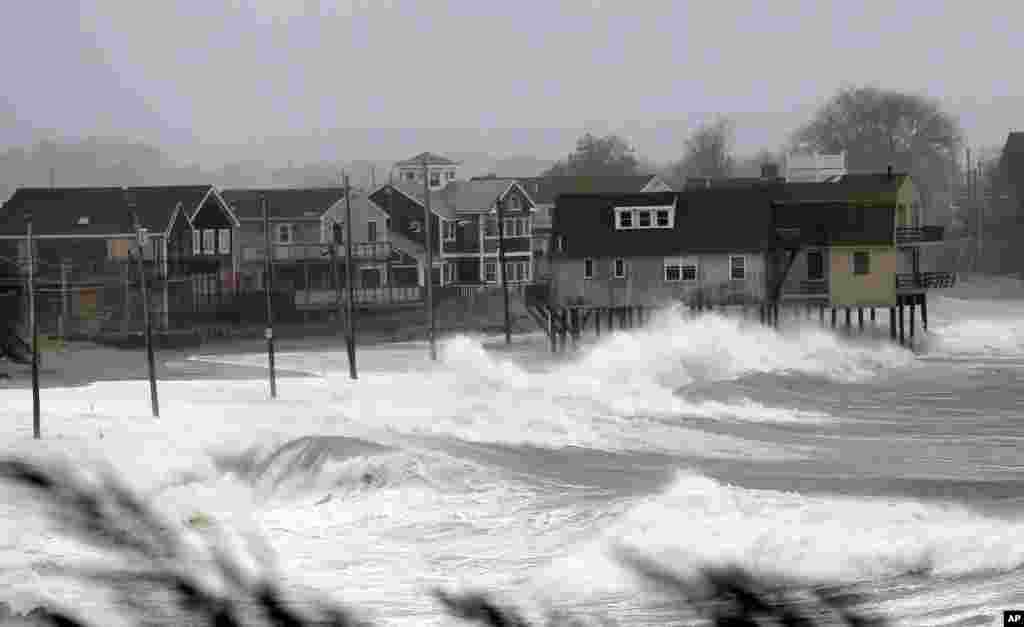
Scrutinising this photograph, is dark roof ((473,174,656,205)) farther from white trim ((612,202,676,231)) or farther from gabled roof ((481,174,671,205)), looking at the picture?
white trim ((612,202,676,231))

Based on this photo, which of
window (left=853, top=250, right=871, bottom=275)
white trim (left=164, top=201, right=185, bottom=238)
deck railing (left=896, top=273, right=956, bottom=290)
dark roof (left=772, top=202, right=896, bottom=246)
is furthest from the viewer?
white trim (left=164, top=201, right=185, bottom=238)

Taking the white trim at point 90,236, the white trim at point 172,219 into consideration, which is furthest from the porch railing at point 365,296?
the white trim at point 90,236

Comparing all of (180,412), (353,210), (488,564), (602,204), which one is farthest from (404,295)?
(488,564)

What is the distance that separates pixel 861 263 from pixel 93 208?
39.9m

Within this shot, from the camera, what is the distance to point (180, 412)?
49344 millimetres

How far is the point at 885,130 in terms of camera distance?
7633 inches

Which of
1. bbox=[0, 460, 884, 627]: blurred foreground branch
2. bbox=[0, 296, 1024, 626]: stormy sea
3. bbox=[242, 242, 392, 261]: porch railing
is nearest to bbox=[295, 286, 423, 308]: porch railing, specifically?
bbox=[242, 242, 392, 261]: porch railing

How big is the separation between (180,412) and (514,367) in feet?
80.8

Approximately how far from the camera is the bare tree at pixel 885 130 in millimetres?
193125

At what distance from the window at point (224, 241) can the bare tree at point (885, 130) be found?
102 meters

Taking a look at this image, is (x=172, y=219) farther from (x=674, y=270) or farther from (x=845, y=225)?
(x=845, y=225)

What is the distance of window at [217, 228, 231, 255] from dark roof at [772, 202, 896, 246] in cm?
3455

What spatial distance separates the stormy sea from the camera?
89.5ft

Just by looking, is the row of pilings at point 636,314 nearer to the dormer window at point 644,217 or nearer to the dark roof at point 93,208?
the dormer window at point 644,217
